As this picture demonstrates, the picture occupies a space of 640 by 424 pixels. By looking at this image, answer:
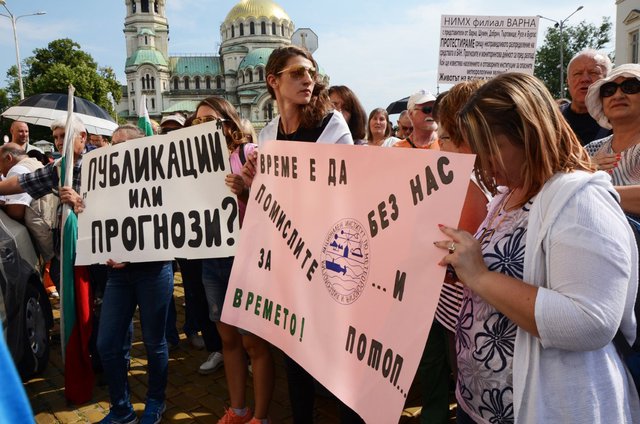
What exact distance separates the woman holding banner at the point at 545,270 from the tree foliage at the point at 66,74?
159 feet

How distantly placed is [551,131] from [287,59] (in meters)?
1.71

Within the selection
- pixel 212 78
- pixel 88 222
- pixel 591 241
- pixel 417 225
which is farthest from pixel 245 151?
pixel 212 78

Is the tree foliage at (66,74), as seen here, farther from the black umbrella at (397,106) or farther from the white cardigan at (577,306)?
the white cardigan at (577,306)

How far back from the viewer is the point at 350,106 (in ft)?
15.1

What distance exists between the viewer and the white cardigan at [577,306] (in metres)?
1.23

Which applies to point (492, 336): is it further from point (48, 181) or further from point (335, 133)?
point (48, 181)

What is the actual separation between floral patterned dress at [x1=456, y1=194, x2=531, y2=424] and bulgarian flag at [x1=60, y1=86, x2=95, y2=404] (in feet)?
10.3

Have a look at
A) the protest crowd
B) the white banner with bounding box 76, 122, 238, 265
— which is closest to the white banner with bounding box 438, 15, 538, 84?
the protest crowd

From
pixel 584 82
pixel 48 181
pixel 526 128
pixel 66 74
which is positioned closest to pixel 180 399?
pixel 48 181

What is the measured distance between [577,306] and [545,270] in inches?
5.1

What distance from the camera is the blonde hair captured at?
1.38 m

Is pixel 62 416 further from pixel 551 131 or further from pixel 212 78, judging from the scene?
pixel 212 78

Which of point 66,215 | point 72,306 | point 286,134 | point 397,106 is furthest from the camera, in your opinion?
point 397,106

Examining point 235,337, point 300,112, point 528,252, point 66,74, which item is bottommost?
point 235,337
